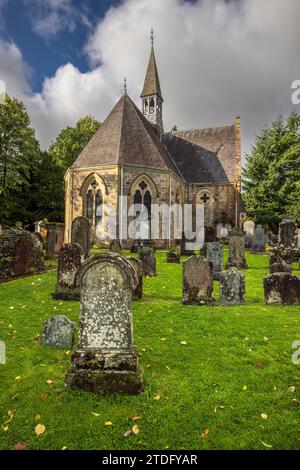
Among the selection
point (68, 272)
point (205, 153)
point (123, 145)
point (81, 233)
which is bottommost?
point (68, 272)

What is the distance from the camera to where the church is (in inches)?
862

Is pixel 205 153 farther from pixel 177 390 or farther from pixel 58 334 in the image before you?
pixel 177 390

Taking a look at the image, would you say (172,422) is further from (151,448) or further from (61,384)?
(61,384)

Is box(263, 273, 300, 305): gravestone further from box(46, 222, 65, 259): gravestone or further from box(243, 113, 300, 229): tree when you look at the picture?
box(243, 113, 300, 229): tree

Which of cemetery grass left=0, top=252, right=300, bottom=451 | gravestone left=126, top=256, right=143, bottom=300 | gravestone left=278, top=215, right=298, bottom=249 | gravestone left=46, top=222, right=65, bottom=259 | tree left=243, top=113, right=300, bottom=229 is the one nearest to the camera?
cemetery grass left=0, top=252, right=300, bottom=451

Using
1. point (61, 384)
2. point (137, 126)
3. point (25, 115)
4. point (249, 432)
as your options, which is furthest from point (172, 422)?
point (25, 115)

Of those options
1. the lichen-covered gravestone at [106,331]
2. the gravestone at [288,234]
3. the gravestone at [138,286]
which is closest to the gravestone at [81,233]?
the gravestone at [138,286]

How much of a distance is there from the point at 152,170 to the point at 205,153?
9878mm

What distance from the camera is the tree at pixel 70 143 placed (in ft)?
122

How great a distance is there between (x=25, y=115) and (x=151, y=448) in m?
34.3

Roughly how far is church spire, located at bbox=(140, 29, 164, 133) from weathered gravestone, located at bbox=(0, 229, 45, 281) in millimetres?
25663

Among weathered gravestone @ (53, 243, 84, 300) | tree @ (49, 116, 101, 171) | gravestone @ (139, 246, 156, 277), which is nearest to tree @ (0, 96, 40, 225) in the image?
tree @ (49, 116, 101, 171)

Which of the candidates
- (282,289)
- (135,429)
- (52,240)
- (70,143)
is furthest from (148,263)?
(70,143)

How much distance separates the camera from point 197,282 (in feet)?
24.2
